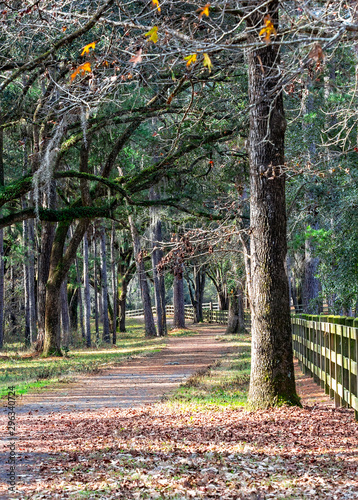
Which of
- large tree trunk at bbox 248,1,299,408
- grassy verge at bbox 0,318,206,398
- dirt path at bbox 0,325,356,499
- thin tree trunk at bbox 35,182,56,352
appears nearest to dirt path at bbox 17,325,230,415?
dirt path at bbox 0,325,356,499

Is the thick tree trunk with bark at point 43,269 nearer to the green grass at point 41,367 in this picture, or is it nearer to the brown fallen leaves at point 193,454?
the green grass at point 41,367

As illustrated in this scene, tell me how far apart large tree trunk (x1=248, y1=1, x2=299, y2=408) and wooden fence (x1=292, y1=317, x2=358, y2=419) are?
631mm

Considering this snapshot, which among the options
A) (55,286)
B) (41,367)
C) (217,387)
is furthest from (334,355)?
(55,286)

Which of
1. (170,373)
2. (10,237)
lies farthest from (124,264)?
(170,373)

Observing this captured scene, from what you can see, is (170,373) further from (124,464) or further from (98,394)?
(124,464)

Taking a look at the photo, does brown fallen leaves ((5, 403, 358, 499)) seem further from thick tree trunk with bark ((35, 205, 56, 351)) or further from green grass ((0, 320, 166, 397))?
thick tree trunk with bark ((35, 205, 56, 351))

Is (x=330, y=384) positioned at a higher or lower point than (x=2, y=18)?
lower

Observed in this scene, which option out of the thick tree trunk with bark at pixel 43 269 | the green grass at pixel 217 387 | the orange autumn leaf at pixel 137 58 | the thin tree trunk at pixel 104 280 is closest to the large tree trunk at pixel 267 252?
the green grass at pixel 217 387

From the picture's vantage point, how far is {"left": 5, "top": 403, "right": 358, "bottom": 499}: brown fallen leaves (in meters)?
4.54

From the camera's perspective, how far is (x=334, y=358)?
796 cm

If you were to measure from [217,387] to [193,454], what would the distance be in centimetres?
566

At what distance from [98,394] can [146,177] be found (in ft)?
27.4

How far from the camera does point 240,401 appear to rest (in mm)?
8906

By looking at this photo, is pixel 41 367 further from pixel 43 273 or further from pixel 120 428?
pixel 120 428
